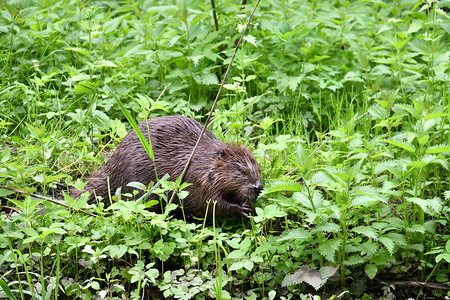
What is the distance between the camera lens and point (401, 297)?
2.89 m

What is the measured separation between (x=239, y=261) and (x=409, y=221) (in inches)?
38.7

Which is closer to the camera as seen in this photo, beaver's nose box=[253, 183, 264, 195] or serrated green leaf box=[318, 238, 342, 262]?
serrated green leaf box=[318, 238, 342, 262]

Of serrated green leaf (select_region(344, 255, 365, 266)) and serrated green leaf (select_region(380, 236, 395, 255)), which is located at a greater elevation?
serrated green leaf (select_region(380, 236, 395, 255))

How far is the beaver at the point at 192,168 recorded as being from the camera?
3.32 m

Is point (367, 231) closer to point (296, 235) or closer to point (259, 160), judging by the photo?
point (296, 235)

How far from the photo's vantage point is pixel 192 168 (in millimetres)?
3398

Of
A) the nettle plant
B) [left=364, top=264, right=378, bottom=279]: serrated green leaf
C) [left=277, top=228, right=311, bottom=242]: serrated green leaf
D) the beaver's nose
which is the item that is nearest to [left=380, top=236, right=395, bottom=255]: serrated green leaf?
the nettle plant

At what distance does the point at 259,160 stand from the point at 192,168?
0.55m

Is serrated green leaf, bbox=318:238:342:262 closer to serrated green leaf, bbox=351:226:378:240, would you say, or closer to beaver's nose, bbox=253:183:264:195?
serrated green leaf, bbox=351:226:378:240

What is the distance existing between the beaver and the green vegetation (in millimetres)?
128

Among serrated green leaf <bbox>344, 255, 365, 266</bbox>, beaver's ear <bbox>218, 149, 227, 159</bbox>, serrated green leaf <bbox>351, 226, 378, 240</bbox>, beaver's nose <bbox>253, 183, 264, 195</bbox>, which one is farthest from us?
beaver's ear <bbox>218, 149, 227, 159</bbox>

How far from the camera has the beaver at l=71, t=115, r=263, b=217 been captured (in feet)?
10.9

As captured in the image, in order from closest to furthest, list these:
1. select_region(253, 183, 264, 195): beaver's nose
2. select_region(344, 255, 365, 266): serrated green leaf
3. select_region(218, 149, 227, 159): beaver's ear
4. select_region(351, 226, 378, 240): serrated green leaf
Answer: select_region(351, 226, 378, 240): serrated green leaf < select_region(344, 255, 365, 266): serrated green leaf < select_region(253, 183, 264, 195): beaver's nose < select_region(218, 149, 227, 159): beaver's ear

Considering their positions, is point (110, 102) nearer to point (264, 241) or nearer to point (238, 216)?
point (238, 216)
